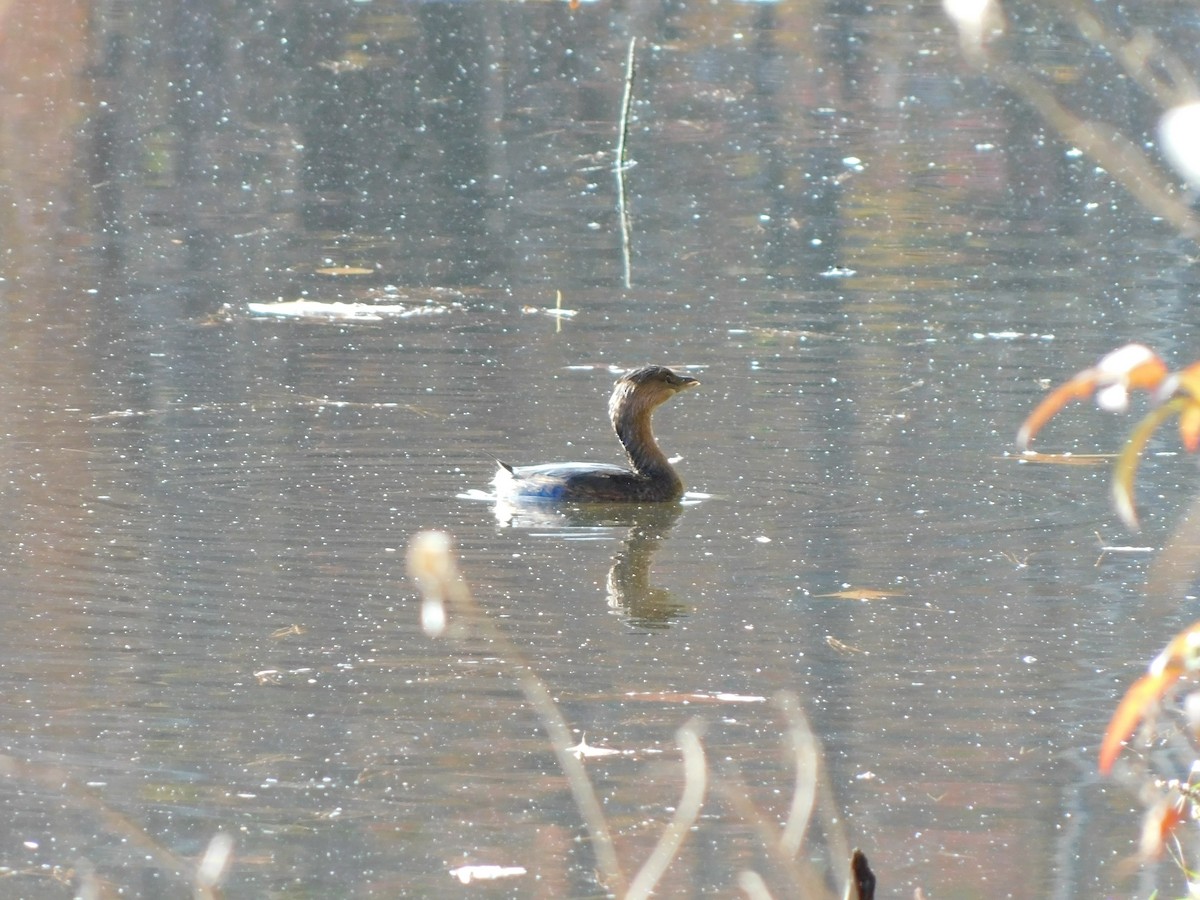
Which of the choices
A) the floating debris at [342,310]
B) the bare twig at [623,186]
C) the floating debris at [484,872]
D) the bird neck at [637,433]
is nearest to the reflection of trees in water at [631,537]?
the bird neck at [637,433]

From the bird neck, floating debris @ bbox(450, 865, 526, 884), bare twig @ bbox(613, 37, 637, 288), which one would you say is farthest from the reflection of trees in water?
bare twig @ bbox(613, 37, 637, 288)

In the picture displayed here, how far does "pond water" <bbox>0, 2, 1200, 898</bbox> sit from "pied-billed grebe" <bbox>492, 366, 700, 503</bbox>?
0.14 metres

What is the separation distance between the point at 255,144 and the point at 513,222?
4.01 metres

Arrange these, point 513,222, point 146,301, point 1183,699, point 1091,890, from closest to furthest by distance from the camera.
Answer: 1. point 1091,890
2. point 1183,699
3. point 146,301
4. point 513,222

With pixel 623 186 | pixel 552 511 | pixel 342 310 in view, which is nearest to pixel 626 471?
pixel 552 511

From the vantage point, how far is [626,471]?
9.40 m

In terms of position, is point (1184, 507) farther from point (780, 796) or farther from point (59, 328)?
point (59, 328)

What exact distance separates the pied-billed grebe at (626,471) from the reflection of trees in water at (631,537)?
0.20 ft

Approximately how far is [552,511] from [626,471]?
0.54 metres

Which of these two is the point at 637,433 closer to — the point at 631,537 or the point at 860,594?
the point at 631,537

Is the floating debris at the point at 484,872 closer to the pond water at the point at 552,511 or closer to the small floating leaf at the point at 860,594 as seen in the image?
the pond water at the point at 552,511

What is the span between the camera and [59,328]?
473 inches

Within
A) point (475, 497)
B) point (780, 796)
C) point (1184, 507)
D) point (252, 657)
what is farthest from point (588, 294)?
point (780, 796)

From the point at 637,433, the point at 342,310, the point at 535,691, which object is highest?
the point at 342,310
